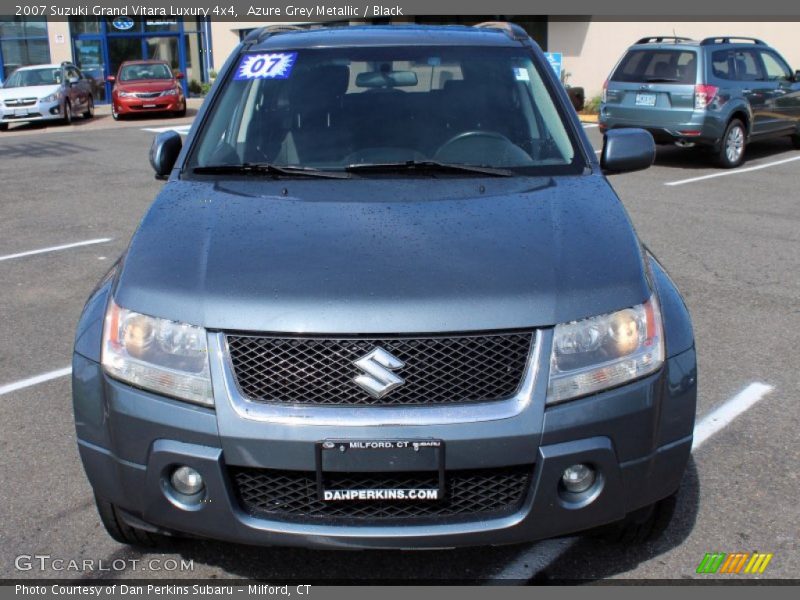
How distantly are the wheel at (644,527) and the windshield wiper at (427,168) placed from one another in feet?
4.66

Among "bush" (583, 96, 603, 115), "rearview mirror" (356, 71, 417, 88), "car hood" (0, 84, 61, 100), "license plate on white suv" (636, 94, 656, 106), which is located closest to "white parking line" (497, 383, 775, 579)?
"rearview mirror" (356, 71, 417, 88)

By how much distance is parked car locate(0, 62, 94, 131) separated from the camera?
22.0 m

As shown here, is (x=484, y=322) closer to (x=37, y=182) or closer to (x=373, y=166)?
(x=373, y=166)

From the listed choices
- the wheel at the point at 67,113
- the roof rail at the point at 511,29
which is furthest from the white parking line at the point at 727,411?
the wheel at the point at 67,113

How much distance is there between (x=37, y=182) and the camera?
12719mm

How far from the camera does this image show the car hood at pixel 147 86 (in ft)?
78.0

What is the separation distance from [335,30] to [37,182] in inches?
369

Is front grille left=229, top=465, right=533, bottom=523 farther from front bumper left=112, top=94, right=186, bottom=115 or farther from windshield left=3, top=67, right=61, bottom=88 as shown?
windshield left=3, top=67, right=61, bottom=88

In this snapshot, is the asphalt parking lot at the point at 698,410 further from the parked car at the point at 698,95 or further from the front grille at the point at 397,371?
the parked car at the point at 698,95

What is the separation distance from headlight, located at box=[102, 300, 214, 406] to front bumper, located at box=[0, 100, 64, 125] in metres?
21.2

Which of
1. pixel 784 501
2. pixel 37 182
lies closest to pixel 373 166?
pixel 784 501

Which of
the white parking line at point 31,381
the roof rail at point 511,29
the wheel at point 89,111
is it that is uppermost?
the roof rail at point 511,29

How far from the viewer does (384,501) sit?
2721mm

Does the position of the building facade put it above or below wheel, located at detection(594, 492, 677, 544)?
below
